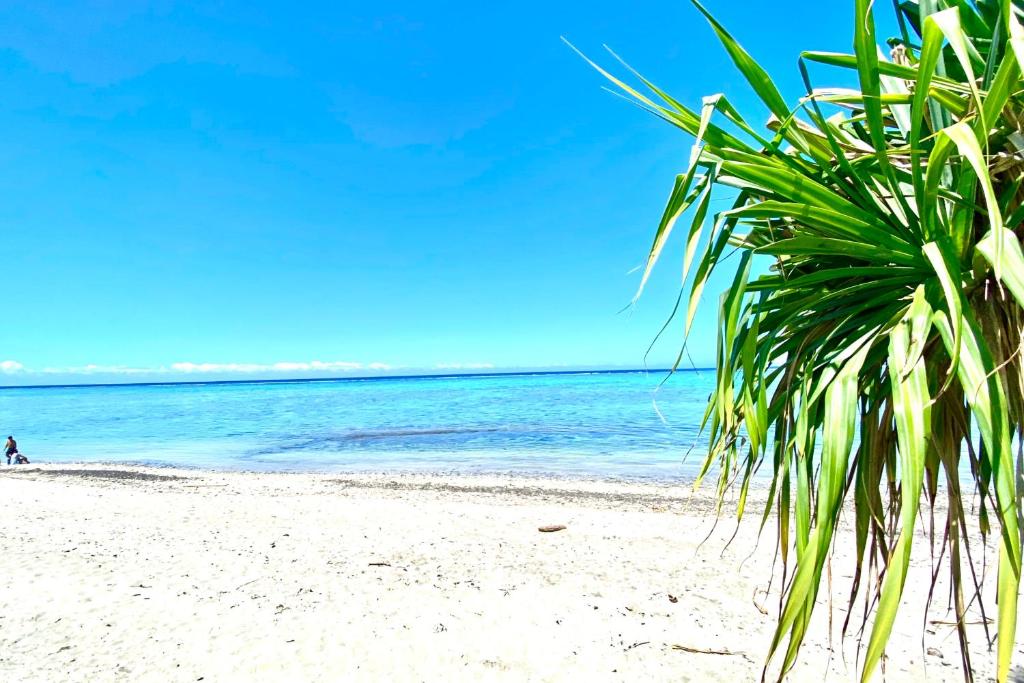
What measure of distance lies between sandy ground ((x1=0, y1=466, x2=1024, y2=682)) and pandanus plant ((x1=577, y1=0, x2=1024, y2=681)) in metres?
1.08

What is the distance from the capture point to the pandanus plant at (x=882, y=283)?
1541 millimetres

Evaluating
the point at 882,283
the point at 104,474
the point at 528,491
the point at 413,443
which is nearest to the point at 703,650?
the point at 882,283

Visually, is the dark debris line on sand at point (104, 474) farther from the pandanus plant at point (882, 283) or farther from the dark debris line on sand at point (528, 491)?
Answer: the pandanus plant at point (882, 283)

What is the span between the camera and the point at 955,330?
1.45 m

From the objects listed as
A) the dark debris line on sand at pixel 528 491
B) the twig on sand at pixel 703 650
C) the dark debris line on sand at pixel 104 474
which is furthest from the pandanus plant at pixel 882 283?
the dark debris line on sand at pixel 104 474

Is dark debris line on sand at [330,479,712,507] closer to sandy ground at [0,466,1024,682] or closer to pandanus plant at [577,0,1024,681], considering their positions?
sandy ground at [0,466,1024,682]

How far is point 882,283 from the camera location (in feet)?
6.22

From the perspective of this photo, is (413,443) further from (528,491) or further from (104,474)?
(528,491)

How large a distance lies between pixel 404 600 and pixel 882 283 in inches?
194

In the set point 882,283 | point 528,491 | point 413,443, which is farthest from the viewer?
point 413,443

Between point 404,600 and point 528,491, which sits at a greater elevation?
point 404,600

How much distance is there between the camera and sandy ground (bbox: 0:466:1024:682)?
13.9ft

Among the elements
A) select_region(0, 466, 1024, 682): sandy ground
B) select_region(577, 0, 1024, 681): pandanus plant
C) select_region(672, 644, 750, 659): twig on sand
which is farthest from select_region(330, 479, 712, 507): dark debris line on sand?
select_region(577, 0, 1024, 681): pandanus plant

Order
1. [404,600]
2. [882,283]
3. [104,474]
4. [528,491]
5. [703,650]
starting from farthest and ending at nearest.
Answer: [104,474] → [528,491] → [404,600] → [703,650] → [882,283]
